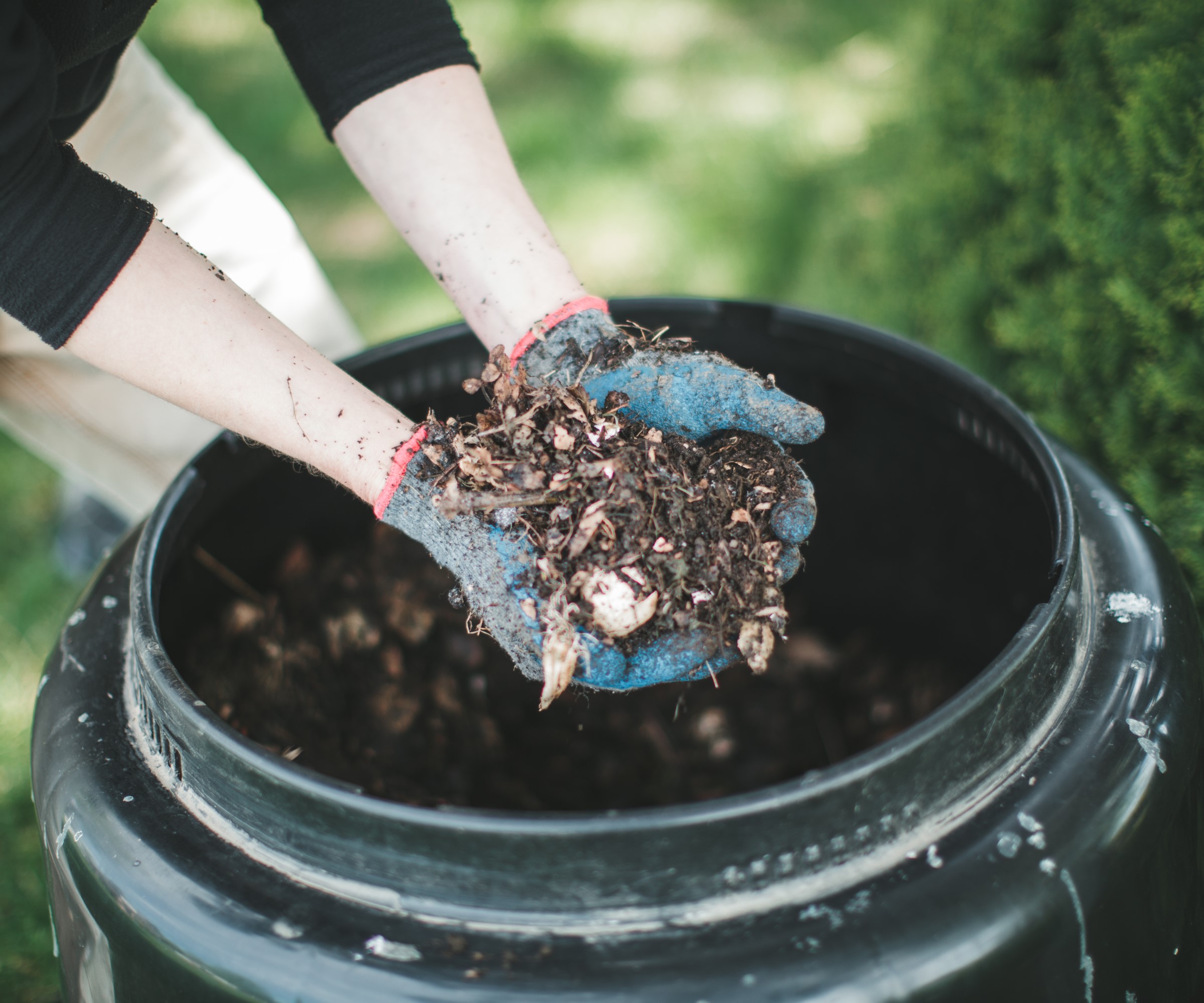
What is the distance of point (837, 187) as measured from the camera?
3018 millimetres

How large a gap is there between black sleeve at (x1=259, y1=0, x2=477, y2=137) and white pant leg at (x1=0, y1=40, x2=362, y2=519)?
0.60m

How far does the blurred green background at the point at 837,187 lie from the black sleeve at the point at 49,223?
4.29ft

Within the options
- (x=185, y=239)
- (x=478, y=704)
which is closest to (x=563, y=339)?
(x=478, y=704)

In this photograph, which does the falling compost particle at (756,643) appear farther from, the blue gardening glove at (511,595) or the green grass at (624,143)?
the green grass at (624,143)

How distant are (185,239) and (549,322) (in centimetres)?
95

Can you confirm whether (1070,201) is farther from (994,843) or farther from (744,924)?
(744,924)

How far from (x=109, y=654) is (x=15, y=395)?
0.91 m

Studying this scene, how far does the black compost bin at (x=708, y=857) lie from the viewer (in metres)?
0.74

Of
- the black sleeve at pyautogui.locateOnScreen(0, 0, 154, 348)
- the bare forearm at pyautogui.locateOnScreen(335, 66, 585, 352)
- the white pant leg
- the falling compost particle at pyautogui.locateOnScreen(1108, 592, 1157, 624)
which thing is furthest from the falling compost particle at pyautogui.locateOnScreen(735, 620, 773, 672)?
the white pant leg

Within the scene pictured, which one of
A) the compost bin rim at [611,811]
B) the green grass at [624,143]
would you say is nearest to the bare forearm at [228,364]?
the compost bin rim at [611,811]

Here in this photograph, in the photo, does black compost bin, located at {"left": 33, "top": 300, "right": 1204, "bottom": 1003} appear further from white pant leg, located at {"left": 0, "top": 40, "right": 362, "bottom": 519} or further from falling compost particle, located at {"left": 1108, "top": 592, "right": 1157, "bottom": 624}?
white pant leg, located at {"left": 0, "top": 40, "right": 362, "bottom": 519}

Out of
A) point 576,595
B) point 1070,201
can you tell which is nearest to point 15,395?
point 576,595

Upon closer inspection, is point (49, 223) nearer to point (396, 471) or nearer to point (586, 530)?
point (396, 471)

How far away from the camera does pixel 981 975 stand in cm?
75
